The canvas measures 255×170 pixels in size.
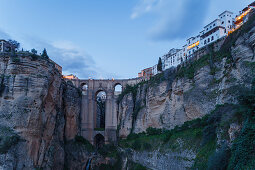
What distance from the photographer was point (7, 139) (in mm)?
20156

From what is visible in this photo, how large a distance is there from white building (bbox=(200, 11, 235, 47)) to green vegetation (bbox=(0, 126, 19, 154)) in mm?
27134

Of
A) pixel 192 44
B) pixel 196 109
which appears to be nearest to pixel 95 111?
pixel 192 44

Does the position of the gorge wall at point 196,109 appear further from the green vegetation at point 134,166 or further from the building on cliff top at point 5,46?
the building on cliff top at point 5,46

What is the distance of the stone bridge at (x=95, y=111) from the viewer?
37.7 metres

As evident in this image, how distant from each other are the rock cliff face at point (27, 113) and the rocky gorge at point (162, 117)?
0.28 feet

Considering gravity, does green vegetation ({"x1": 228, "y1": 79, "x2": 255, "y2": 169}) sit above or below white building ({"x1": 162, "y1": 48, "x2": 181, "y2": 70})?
below

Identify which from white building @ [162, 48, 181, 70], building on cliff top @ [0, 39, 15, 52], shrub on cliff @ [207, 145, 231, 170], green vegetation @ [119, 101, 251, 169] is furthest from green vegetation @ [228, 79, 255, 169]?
building on cliff top @ [0, 39, 15, 52]

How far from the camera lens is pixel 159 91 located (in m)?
29.9

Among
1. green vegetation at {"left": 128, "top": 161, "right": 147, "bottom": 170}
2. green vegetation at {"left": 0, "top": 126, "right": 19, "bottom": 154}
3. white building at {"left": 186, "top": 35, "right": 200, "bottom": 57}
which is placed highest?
white building at {"left": 186, "top": 35, "right": 200, "bottom": 57}

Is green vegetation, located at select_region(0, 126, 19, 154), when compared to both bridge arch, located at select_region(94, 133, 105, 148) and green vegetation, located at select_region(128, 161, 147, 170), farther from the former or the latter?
bridge arch, located at select_region(94, 133, 105, 148)

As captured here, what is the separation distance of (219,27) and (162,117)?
14.6 meters

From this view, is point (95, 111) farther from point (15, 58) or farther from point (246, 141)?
point (246, 141)

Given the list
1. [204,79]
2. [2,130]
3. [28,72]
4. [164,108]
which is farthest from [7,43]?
[204,79]

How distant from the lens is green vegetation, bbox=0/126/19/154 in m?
19.7
